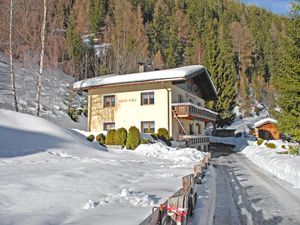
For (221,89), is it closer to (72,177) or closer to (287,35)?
(287,35)

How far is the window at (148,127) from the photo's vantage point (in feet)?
80.9

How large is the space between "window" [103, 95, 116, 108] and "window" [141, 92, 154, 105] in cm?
310

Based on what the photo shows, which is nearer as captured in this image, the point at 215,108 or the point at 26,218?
the point at 26,218

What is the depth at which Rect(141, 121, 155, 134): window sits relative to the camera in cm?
2467

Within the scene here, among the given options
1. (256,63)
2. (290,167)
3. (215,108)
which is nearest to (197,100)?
(215,108)

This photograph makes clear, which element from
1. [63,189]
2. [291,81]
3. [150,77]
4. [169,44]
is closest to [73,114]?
[150,77]

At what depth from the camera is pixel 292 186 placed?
10.0m

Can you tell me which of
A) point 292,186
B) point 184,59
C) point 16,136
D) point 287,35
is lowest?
point 292,186

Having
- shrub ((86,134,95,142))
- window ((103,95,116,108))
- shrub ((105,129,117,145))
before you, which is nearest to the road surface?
shrub ((105,129,117,145))

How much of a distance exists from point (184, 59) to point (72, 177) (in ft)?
193

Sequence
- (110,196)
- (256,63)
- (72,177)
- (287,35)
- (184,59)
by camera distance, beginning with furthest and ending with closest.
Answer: (256,63) < (184,59) < (287,35) < (72,177) < (110,196)

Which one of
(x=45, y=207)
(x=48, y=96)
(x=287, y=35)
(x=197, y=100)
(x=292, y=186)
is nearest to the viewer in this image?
(x=45, y=207)

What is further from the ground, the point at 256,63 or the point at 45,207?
the point at 256,63

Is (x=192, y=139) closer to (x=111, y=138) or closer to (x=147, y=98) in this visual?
(x=147, y=98)
